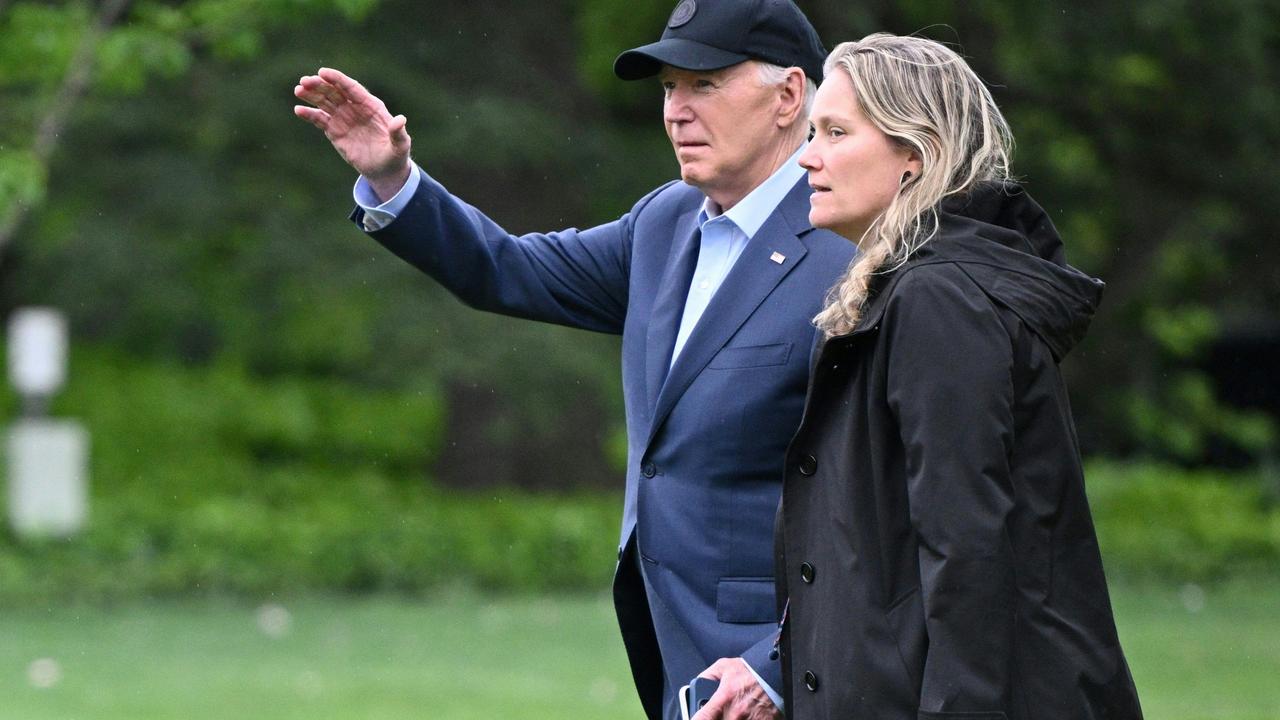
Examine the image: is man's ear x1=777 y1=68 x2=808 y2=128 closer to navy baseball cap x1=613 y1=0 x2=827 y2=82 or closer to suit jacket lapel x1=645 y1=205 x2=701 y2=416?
navy baseball cap x1=613 y1=0 x2=827 y2=82

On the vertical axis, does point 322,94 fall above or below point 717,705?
above

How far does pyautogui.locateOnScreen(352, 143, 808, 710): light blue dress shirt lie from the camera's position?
3.38 meters

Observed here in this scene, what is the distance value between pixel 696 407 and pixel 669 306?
27 centimetres

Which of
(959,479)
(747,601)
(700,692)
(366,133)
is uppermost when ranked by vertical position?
(366,133)

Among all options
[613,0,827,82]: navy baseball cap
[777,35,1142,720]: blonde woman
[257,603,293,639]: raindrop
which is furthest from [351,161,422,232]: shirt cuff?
[257,603,293,639]: raindrop

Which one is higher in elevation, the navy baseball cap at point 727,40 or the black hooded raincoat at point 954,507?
the navy baseball cap at point 727,40

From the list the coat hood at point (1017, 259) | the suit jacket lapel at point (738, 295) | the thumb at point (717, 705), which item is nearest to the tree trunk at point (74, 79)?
the suit jacket lapel at point (738, 295)

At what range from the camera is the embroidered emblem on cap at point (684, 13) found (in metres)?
3.38

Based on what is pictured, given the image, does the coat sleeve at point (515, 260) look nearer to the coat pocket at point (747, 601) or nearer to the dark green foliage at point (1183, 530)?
the coat pocket at point (747, 601)

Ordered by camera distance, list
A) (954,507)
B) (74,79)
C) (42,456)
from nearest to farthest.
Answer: (954,507)
(74,79)
(42,456)

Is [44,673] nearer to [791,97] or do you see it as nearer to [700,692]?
[700,692]

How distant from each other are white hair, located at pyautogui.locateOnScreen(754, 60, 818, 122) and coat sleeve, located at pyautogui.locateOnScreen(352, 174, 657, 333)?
49 centimetres

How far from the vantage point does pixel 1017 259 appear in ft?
8.79

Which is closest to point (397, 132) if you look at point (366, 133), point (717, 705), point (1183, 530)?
point (366, 133)
